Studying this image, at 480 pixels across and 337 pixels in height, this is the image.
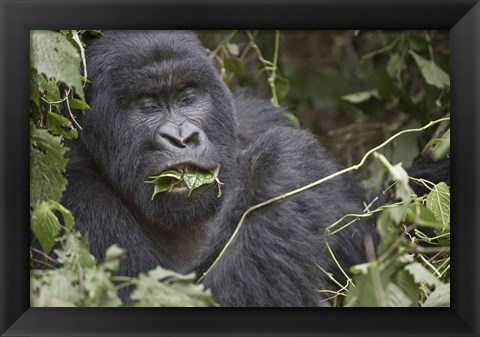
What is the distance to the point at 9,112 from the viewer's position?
268cm

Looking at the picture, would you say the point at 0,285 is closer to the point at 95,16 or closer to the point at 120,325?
the point at 120,325

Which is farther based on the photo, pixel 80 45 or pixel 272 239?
pixel 80 45

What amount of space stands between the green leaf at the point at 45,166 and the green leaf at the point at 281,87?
166 cm

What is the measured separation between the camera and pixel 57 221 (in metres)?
2.65

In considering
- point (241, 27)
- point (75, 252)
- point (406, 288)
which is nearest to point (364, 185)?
point (406, 288)

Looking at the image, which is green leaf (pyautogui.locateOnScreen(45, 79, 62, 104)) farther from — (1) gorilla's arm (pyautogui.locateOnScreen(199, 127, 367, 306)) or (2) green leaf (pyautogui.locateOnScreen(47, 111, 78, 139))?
(1) gorilla's arm (pyautogui.locateOnScreen(199, 127, 367, 306))

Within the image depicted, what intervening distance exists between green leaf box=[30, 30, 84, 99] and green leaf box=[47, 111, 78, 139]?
20 centimetres

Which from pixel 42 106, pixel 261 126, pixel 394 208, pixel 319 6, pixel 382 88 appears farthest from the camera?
pixel 382 88

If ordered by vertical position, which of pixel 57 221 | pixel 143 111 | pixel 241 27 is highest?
pixel 241 27

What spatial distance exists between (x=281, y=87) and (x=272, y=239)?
64.4 inches

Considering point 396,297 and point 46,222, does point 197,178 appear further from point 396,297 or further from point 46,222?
point 396,297

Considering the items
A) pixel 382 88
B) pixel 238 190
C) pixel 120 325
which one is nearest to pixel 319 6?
pixel 238 190

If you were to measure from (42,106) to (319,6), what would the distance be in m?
1.05

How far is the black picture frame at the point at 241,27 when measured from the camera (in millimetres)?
2615
